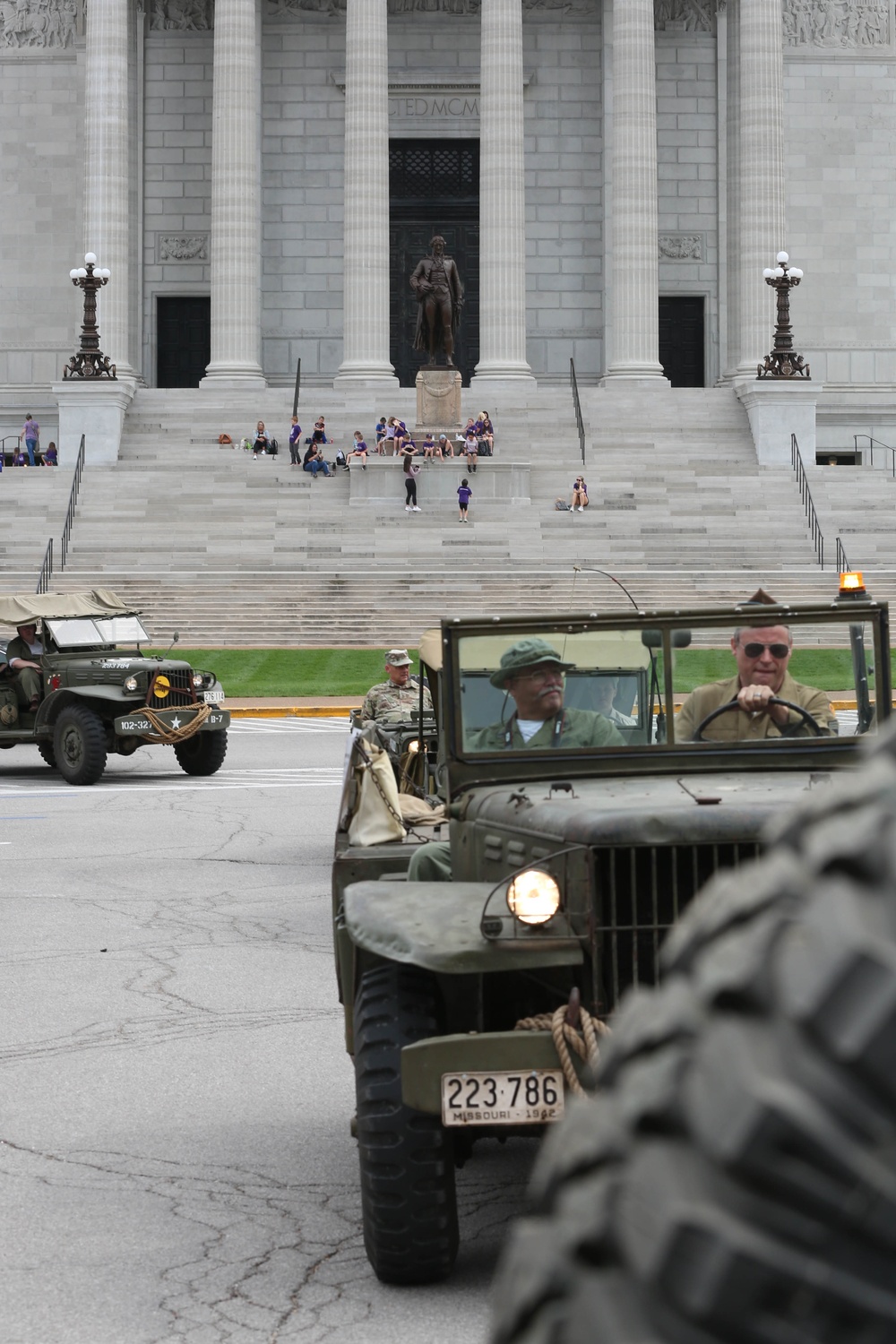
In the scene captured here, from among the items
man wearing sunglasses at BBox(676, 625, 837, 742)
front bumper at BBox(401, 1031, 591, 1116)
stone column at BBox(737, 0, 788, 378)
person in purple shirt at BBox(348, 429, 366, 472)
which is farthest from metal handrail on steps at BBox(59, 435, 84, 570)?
front bumper at BBox(401, 1031, 591, 1116)

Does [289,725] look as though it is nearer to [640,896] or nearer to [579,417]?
[640,896]

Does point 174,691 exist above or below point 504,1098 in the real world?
below

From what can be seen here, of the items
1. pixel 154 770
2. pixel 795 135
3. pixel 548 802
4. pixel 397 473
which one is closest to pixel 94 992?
pixel 548 802

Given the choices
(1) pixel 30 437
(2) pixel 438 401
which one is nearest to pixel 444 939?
(2) pixel 438 401

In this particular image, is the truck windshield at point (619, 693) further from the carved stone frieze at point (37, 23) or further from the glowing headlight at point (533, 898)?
the carved stone frieze at point (37, 23)

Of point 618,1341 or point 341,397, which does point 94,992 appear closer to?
point 618,1341

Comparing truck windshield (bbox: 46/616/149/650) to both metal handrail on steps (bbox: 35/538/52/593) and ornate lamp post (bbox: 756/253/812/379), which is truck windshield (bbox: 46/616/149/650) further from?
ornate lamp post (bbox: 756/253/812/379)

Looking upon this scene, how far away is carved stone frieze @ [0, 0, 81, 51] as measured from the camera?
2418 inches

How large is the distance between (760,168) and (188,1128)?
53.4 meters

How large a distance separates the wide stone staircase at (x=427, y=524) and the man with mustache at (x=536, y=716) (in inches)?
1221

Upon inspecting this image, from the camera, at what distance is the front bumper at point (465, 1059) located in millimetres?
4977

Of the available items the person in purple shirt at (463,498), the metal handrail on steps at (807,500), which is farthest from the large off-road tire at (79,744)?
the metal handrail on steps at (807,500)

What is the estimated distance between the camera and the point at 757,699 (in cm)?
668

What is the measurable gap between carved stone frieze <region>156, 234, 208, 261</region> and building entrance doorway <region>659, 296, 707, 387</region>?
14293 mm
